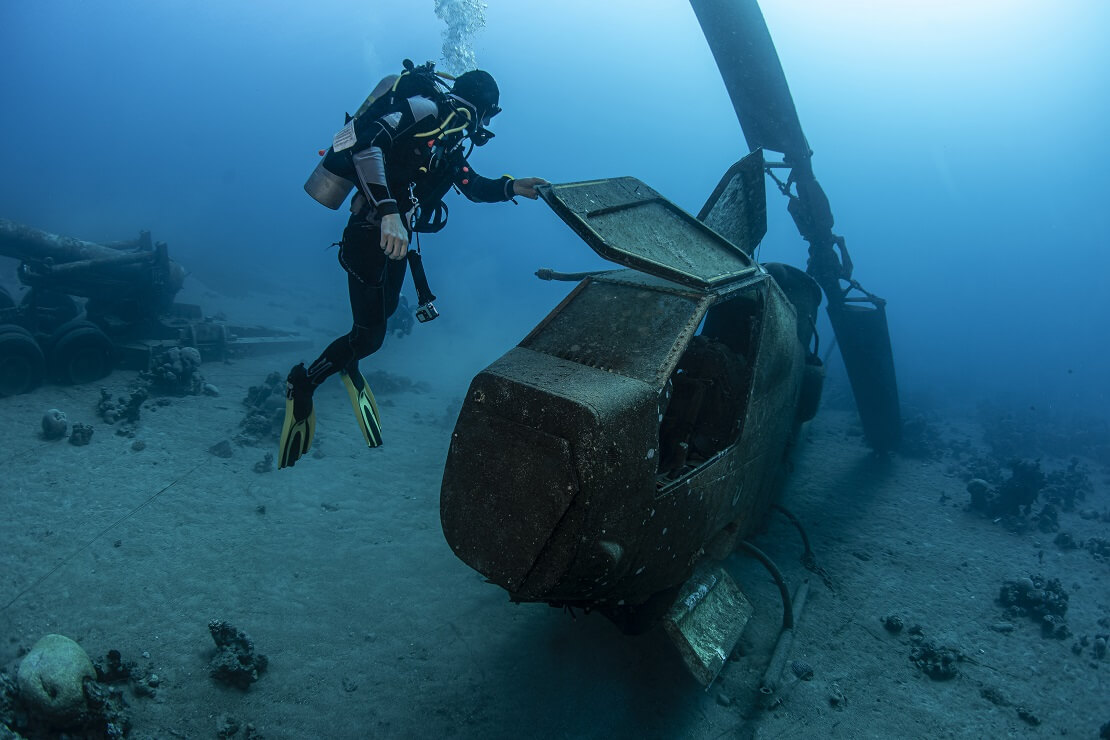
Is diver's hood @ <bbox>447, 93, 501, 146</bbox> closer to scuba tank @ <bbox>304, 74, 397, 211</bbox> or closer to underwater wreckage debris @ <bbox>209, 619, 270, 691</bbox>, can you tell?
scuba tank @ <bbox>304, 74, 397, 211</bbox>

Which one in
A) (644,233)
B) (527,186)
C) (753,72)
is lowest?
(644,233)

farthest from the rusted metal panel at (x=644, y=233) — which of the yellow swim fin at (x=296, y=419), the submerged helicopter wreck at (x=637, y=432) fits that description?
the yellow swim fin at (x=296, y=419)

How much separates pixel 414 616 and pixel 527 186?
365 centimetres

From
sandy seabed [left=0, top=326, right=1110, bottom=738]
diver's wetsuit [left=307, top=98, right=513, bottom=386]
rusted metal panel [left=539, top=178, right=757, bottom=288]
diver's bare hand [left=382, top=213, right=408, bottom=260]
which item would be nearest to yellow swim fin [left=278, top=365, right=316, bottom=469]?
diver's wetsuit [left=307, top=98, right=513, bottom=386]

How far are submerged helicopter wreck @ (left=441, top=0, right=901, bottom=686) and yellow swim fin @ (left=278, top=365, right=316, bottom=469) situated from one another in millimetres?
2162

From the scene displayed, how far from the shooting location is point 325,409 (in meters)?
9.98

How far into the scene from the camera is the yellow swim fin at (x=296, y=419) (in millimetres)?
4074

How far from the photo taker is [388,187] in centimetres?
317

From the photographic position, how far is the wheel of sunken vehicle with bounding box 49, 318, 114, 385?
328 inches

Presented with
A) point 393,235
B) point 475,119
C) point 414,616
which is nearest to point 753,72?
point 475,119

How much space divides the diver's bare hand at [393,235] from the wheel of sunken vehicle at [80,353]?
8.78 metres

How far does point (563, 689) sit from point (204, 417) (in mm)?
7591

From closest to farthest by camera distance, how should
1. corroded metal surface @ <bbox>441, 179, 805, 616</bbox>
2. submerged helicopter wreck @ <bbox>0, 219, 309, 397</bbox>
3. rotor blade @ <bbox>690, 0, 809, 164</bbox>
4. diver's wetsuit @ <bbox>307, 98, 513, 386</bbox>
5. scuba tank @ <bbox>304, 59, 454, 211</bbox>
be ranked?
corroded metal surface @ <bbox>441, 179, 805, 616</bbox> < diver's wetsuit @ <bbox>307, 98, 513, 386</bbox> < scuba tank @ <bbox>304, 59, 454, 211</bbox> < rotor blade @ <bbox>690, 0, 809, 164</bbox> < submerged helicopter wreck @ <bbox>0, 219, 309, 397</bbox>

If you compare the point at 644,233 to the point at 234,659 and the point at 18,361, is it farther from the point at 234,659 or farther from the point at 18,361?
the point at 18,361
